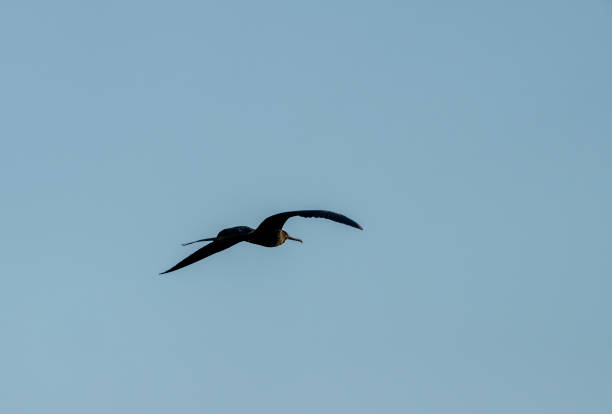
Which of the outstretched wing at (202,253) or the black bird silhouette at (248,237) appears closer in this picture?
the black bird silhouette at (248,237)

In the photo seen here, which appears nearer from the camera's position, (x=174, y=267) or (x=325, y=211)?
(x=325, y=211)

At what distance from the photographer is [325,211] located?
3011 cm

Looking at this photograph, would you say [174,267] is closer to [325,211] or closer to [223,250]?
[223,250]

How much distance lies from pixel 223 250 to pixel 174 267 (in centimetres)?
111

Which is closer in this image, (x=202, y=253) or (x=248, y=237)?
(x=248, y=237)

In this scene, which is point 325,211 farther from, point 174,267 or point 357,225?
point 174,267

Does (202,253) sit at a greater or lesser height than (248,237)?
lesser

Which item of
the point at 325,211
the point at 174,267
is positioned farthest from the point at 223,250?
the point at 325,211

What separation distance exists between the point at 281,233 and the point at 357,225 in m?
3.35

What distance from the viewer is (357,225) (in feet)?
97.2

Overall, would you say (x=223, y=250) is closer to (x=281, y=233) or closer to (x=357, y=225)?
(x=281, y=233)

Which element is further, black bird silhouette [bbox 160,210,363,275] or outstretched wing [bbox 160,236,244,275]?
outstretched wing [bbox 160,236,244,275]

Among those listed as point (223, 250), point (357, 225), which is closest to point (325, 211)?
point (357, 225)

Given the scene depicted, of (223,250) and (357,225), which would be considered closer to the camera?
(357,225)
